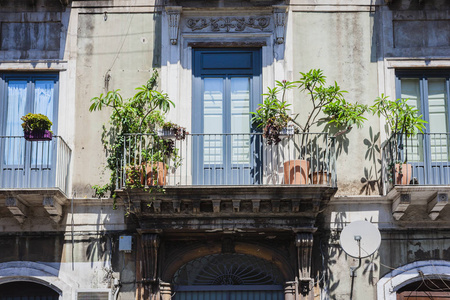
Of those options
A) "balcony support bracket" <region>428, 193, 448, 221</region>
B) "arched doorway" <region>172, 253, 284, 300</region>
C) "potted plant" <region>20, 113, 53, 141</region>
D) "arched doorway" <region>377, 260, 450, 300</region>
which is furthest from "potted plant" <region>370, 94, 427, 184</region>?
"potted plant" <region>20, 113, 53, 141</region>

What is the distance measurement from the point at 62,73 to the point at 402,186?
6078 millimetres

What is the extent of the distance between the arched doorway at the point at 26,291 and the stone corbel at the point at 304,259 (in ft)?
13.1

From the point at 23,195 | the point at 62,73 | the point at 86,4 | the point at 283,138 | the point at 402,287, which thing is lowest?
the point at 402,287

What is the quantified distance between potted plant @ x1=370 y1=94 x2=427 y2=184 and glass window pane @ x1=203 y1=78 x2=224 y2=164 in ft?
8.54

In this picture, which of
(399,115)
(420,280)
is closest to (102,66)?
(399,115)

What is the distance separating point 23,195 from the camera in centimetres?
1409

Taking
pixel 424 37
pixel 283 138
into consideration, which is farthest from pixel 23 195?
pixel 424 37

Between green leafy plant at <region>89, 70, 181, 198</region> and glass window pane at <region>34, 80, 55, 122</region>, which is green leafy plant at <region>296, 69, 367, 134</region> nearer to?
green leafy plant at <region>89, 70, 181, 198</region>

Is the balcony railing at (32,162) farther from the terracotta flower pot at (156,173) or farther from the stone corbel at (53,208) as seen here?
the terracotta flower pot at (156,173)

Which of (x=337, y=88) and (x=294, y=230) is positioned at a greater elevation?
(x=337, y=88)

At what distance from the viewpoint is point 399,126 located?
14602mm

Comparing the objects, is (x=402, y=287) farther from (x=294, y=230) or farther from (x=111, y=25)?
(x=111, y=25)

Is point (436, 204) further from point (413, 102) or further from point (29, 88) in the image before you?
point (29, 88)

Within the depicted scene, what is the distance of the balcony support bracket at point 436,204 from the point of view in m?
14.0
